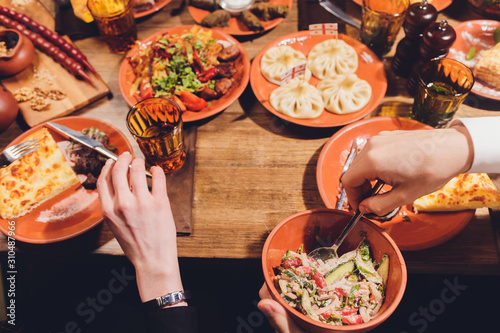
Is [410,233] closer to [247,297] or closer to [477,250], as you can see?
[477,250]

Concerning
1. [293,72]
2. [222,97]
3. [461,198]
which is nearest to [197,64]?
[222,97]

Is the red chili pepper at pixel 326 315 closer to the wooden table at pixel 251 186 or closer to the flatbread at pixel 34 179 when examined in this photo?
the wooden table at pixel 251 186

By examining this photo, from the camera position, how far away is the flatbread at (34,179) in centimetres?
162

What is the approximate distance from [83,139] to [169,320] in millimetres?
1030

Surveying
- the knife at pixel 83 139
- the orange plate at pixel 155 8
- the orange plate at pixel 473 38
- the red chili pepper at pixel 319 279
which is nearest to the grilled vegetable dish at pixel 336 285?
the red chili pepper at pixel 319 279

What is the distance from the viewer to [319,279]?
48.1 inches

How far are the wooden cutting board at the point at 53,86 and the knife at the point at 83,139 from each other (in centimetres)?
25

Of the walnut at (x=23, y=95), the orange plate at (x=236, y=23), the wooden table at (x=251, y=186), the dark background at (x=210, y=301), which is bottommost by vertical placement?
the dark background at (x=210, y=301)

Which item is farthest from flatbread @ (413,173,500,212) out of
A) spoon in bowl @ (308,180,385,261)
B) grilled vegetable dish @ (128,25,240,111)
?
grilled vegetable dish @ (128,25,240,111)

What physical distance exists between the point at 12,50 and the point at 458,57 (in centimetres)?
277

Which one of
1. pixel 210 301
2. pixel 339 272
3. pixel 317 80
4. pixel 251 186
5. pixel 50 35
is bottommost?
pixel 210 301

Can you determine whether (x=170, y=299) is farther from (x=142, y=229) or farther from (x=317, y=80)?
(x=317, y=80)

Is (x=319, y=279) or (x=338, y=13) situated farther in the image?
(x=338, y=13)

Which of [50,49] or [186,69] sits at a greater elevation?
[50,49]
